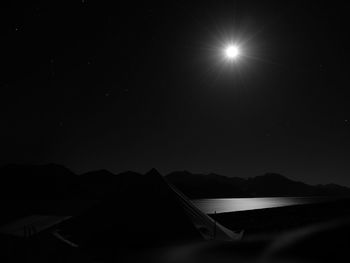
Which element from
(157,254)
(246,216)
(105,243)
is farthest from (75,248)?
(246,216)

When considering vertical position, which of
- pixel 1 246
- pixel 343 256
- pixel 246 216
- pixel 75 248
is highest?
pixel 246 216

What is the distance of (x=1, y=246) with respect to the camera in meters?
12.9

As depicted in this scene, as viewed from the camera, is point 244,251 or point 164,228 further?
point 164,228

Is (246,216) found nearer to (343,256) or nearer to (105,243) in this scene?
(105,243)

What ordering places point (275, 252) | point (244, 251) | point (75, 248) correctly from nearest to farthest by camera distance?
point (275, 252) → point (244, 251) → point (75, 248)

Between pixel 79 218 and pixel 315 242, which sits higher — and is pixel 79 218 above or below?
above

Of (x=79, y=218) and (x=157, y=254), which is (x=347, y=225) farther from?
(x=79, y=218)

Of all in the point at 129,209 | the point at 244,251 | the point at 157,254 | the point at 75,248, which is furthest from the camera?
the point at 129,209

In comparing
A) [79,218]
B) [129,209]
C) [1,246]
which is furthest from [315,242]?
[1,246]

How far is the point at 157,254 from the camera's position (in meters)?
2.63

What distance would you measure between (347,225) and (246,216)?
5328 cm

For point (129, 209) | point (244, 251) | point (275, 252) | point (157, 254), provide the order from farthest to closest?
point (129, 209) → point (157, 254) → point (244, 251) → point (275, 252)

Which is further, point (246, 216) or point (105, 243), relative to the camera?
point (246, 216)

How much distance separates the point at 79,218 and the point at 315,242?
1247cm
